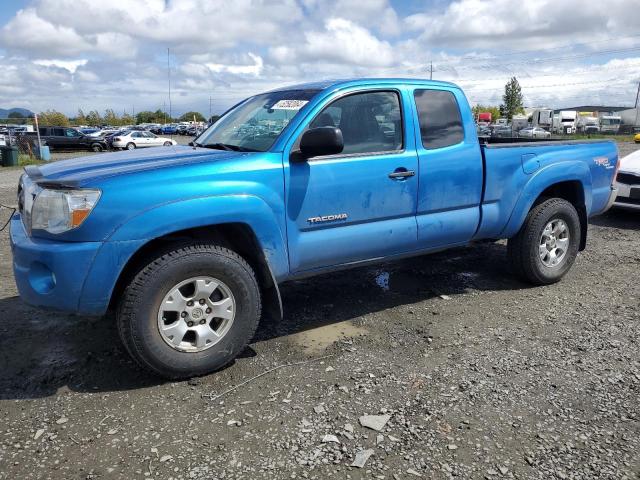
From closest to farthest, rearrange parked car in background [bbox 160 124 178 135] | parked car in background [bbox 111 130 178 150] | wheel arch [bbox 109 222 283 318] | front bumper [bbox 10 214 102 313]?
front bumper [bbox 10 214 102 313] → wheel arch [bbox 109 222 283 318] → parked car in background [bbox 111 130 178 150] → parked car in background [bbox 160 124 178 135]

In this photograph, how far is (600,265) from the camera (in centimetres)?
602

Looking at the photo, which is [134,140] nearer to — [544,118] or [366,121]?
[366,121]

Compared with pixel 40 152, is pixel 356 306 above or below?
below

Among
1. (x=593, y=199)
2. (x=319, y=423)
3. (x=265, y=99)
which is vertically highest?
(x=265, y=99)

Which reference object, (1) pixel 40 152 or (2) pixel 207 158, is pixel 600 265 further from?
(1) pixel 40 152

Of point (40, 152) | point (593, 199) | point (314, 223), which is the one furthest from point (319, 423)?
point (40, 152)

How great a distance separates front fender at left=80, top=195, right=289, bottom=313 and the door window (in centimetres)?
83

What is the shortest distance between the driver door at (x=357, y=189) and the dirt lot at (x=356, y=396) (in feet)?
2.36

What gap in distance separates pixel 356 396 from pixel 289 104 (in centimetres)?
211

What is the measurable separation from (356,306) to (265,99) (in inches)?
75.9

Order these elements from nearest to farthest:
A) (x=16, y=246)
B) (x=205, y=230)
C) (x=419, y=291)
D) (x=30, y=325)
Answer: (x=16, y=246), (x=205, y=230), (x=30, y=325), (x=419, y=291)

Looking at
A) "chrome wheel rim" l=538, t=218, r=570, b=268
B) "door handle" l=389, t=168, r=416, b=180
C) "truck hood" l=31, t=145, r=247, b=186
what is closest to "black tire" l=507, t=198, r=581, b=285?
"chrome wheel rim" l=538, t=218, r=570, b=268

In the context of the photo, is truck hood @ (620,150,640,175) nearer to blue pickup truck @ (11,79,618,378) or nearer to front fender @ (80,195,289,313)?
blue pickup truck @ (11,79,618,378)

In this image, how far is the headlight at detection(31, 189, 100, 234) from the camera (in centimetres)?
300
